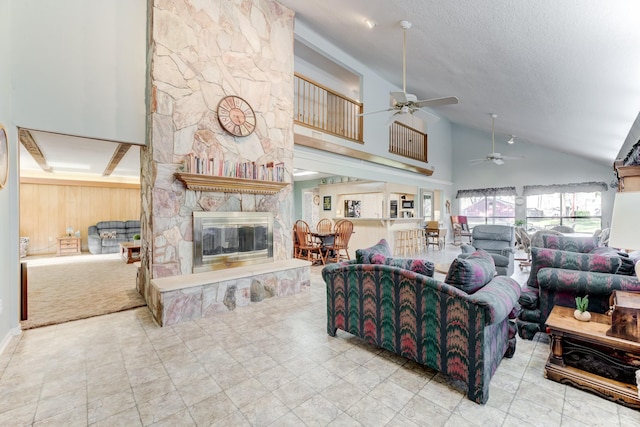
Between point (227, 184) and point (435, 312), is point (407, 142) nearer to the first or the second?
point (227, 184)

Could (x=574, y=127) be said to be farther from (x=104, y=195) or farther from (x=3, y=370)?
(x=104, y=195)

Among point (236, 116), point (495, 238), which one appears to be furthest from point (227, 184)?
point (495, 238)

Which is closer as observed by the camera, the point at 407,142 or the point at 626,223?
the point at 626,223

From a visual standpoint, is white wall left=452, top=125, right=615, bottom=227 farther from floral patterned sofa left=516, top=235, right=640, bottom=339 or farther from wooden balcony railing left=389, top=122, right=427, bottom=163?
floral patterned sofa left=516, top=235, right=640, bottom=339

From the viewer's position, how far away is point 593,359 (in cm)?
197

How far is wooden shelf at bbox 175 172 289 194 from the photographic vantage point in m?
3.51

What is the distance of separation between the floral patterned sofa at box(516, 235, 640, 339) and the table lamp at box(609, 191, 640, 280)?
3.54ft

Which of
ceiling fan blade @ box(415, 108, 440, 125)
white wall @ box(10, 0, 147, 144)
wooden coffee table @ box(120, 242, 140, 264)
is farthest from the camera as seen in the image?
ceiling fan blade @ box(415, 108, 440, 125)

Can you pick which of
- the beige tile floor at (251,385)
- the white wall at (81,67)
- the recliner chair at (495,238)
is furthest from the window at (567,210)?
the white wall at (81,67)

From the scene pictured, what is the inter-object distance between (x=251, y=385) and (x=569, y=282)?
8.87 ft

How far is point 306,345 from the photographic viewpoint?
8.52ft

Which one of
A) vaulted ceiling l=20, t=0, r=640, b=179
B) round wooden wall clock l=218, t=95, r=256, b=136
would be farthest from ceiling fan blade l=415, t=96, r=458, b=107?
round wooden wall clock l=218, t=95, r=256, b=136

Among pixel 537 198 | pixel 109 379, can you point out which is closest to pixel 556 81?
pixel 109 379

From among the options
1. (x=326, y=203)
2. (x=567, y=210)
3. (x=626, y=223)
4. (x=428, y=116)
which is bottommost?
(x=626, y=223)
